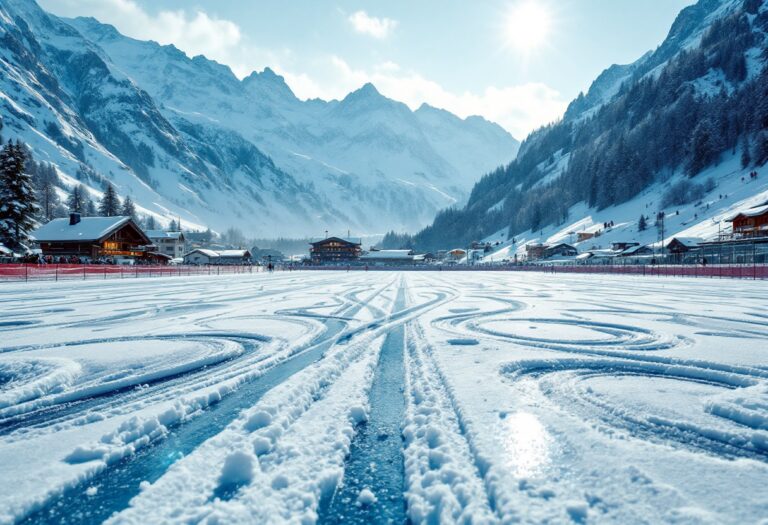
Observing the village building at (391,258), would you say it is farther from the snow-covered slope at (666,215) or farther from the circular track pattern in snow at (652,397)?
the circular track pattern in snow at (652,397)

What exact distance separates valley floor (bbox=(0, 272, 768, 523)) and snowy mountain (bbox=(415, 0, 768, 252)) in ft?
253

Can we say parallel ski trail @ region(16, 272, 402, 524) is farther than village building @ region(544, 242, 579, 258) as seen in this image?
No

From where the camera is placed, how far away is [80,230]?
4859cm

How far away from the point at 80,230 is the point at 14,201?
14739mm

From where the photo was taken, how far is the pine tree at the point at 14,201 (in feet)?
113

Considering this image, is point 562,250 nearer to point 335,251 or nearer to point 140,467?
point 335,251

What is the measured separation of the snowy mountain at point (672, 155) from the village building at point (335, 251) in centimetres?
4345

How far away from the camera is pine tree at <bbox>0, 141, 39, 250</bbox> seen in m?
34.4

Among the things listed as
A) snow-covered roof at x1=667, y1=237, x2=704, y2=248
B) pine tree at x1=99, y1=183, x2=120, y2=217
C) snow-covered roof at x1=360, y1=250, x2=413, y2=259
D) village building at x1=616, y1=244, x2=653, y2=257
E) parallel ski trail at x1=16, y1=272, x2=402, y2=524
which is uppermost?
pine tree at x1=99, y1=183, x2=120, y2=217

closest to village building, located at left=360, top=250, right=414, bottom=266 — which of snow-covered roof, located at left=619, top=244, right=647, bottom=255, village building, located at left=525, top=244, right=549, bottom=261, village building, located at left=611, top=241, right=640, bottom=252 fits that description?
village building, located at left=525, top=244, right=549, bottom=261

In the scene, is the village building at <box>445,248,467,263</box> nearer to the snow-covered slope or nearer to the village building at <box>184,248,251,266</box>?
the snow-covered slope

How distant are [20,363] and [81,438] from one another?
9.02 feet

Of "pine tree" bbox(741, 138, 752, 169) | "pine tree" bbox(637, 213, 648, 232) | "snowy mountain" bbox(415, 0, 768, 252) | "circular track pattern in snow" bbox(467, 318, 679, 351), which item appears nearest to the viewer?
"circular track pattern in snow" bbox(467, 318, 679, 351)

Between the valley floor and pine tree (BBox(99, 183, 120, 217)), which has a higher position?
pine tree (BBox(99, 183, 120, 217))
